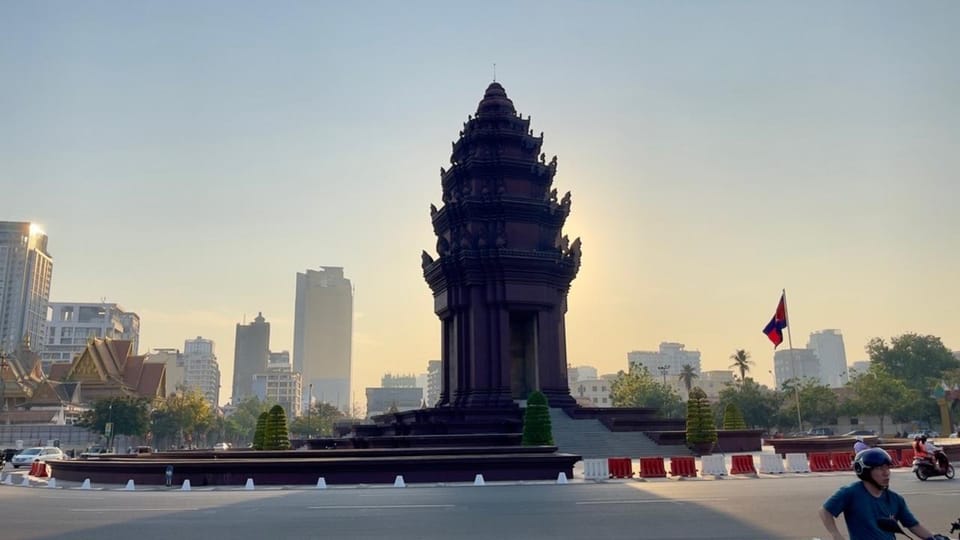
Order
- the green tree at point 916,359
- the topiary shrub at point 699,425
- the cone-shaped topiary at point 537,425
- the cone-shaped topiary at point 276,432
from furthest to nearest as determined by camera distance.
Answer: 1. the green tree at point 916,359
2. the cone-shaped topiary at point 276,432
3. the topiary shrub at point 699,425
4. the cone-shaped topiary at point 537,425

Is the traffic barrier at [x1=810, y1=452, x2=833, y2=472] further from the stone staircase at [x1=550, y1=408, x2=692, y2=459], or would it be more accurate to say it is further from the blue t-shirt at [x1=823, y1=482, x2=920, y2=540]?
the blue t-shirt at [x1=823, y1=482, x2=920, y2=540]

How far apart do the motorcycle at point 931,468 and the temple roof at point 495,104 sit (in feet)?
102

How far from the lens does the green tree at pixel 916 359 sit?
357ft

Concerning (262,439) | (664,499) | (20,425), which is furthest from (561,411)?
(20,425)

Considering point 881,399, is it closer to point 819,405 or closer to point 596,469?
point 819,405

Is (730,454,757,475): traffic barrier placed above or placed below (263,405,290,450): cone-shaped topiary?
below

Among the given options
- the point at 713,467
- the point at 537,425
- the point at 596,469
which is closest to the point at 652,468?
the point at 596,469

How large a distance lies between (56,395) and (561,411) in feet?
239

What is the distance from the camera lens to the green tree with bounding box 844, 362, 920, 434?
85.3 metres

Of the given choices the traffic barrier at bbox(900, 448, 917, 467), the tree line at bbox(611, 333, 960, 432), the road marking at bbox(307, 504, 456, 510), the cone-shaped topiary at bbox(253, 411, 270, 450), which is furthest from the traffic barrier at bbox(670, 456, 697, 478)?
the tree line at bbox(611, 333, 960, 432)

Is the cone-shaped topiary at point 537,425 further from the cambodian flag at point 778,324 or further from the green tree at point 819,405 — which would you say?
the green tree at point 819,405

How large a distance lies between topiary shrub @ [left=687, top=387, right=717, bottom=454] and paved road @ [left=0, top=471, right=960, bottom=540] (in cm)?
1130

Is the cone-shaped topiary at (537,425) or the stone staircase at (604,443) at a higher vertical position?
the cone-shaped topiary at (537,425)

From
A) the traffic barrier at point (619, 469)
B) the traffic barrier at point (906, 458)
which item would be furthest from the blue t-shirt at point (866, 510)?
the traffic barrier at point (906, 458)
